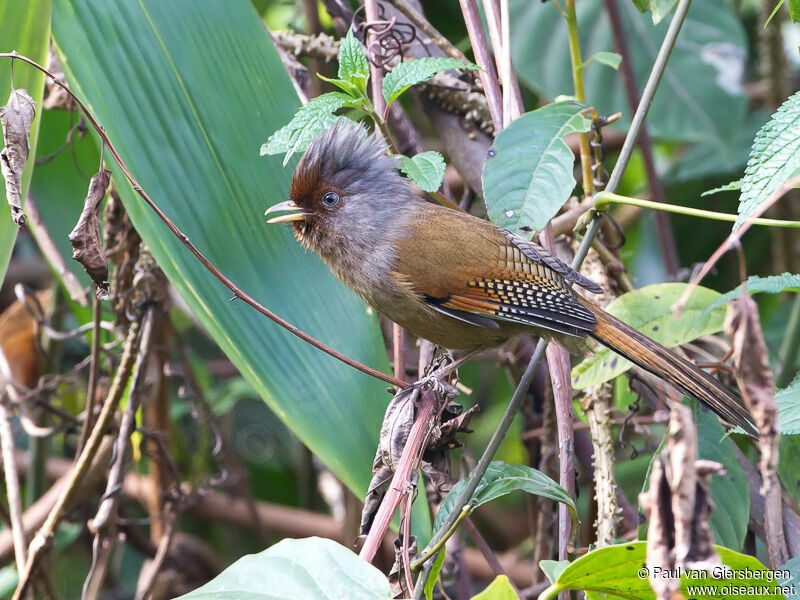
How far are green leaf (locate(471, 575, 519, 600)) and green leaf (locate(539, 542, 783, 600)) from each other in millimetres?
91

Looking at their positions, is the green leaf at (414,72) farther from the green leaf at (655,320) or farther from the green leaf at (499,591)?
the green leaf at (499,591)

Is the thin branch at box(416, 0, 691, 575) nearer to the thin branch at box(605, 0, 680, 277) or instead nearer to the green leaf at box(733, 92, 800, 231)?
the green leaf at box(733, 92, 800, 231)

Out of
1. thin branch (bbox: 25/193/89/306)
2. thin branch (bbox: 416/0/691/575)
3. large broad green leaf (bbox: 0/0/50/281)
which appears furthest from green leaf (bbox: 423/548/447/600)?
thin branch (bbox: 25/193/89/306)

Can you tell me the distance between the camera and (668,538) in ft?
3.04

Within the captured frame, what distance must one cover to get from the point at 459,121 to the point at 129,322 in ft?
4.04

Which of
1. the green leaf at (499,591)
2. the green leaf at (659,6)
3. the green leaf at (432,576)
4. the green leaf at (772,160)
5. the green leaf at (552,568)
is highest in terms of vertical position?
the green leaf at (659,6)

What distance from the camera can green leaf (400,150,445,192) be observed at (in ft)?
5.98

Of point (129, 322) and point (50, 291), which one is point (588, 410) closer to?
point (129, 322)

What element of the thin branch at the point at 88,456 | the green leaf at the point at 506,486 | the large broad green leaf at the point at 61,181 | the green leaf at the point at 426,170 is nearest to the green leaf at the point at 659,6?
the green leaf at the point at 426,170

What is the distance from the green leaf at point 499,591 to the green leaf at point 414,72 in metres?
1.09

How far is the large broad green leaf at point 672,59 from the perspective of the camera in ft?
12.2

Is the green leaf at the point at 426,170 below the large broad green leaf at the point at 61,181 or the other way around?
below

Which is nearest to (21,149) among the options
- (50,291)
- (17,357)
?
(17,357)

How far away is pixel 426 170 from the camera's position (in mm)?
1870
